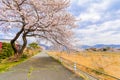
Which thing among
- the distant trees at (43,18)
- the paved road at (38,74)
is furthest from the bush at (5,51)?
the paved road at (38,74)

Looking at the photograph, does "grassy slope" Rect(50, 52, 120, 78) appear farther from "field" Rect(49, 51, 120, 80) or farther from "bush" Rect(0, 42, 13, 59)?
"bush" Rect(0, 42, 13, 59)

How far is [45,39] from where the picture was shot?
130ft

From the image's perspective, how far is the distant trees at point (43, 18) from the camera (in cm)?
3341

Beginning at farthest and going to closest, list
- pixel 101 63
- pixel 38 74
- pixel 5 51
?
pixel 5 51 → pixel 101 63 → pixel 38 74

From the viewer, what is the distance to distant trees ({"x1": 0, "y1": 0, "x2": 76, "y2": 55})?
33.4 m

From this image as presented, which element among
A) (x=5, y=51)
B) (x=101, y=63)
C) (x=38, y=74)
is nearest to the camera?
(x=38, y=74)

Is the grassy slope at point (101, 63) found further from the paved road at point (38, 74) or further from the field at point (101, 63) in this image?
the paved road at point (38, 74)

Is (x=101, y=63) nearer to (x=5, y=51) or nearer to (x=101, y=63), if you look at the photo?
(x=101, y=63)

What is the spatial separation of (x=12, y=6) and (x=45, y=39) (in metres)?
8.87

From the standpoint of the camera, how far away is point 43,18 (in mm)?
34312

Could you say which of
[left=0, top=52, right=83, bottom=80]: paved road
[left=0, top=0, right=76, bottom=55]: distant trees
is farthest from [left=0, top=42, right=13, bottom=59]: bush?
[left=0, top=52, right=83, bottom=80]: paved road

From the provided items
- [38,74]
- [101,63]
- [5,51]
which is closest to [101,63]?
[101,63]

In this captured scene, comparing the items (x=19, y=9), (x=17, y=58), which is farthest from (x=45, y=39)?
(x=19, y=9)

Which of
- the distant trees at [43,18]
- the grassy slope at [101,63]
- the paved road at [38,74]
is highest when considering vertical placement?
the distant trees at [43,18]
